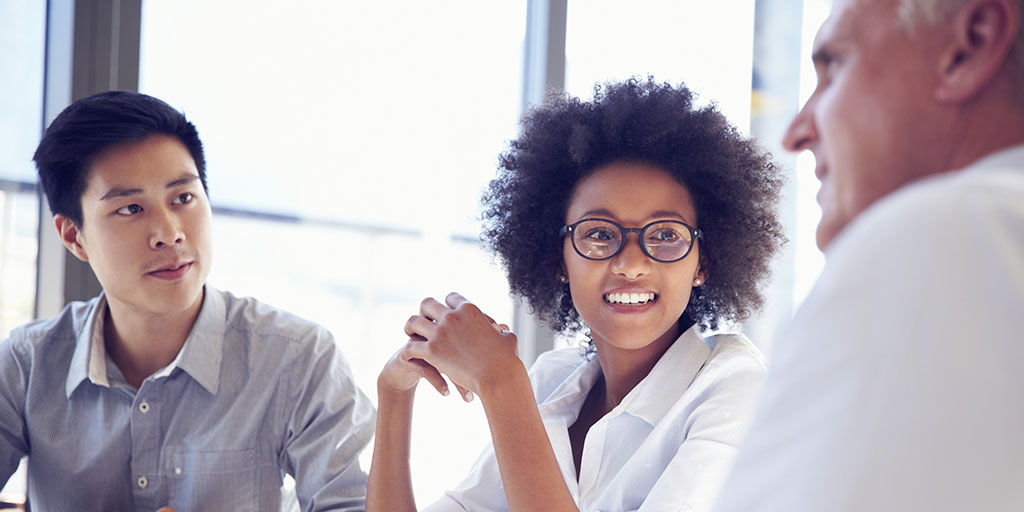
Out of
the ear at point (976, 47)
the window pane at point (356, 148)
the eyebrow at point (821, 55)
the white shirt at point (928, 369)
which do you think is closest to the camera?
the white shirt at point (928, 369)

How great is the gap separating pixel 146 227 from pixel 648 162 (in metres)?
1.12

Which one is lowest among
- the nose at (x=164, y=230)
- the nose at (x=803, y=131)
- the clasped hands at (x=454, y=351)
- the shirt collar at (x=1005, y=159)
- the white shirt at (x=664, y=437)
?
the white shirt at (x=664, y=437)

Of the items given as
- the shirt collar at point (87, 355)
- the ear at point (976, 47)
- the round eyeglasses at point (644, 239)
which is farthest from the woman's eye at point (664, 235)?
the shirt collar at point (87, 355)

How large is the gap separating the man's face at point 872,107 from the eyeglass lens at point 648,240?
858mm

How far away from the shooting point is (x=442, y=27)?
9.84 feet

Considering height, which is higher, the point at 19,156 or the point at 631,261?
the point at 19,156

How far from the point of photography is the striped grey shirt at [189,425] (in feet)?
5.81

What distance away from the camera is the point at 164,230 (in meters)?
1.82

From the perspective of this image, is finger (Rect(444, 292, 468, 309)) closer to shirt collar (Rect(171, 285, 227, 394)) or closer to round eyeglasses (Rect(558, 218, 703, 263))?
round eyeglasses (Rect(558, 218, 703, 263))

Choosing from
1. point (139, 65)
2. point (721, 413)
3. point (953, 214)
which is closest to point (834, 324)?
point (953, 214)

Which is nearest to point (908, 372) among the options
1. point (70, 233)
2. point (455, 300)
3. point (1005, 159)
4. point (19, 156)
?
point (1005, 159)

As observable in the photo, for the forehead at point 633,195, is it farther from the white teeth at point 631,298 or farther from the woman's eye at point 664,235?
the white teeth at point 631,298

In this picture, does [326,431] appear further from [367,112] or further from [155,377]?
[367,112]

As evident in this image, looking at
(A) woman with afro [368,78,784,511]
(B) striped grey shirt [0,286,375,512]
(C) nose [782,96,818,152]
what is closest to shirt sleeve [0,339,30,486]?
(B) striped grey shirt [0,286,375,512]
